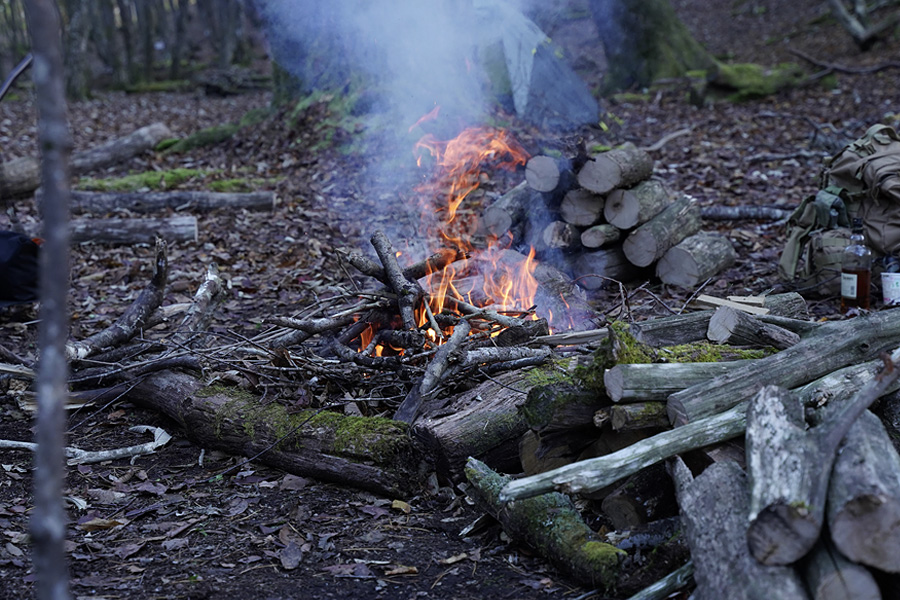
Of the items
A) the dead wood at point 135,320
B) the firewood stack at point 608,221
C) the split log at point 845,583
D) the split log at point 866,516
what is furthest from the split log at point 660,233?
the split log at point 845,583

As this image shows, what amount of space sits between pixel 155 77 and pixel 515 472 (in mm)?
30049

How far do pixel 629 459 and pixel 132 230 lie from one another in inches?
273

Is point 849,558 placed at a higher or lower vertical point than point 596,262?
higher

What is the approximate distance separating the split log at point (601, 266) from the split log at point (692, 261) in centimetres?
31

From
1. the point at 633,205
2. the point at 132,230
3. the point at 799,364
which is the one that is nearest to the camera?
the point at 799,364

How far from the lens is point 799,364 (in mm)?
3297

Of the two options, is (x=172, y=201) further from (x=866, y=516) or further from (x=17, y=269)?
(x=866, y=516)

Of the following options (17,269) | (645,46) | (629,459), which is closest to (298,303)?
(17,269)

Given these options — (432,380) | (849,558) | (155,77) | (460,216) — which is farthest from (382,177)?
(155,77)

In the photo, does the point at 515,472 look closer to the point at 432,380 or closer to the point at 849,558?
the point at 432,380

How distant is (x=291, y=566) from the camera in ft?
10.5

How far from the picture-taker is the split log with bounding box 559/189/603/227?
6.28 meters

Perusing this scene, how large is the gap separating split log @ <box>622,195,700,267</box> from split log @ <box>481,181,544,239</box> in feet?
2.85

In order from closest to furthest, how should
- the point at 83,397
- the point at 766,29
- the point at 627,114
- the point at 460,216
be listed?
the point at 83,397, the point at 460,216, the point at 627,114, the point at 766,29
